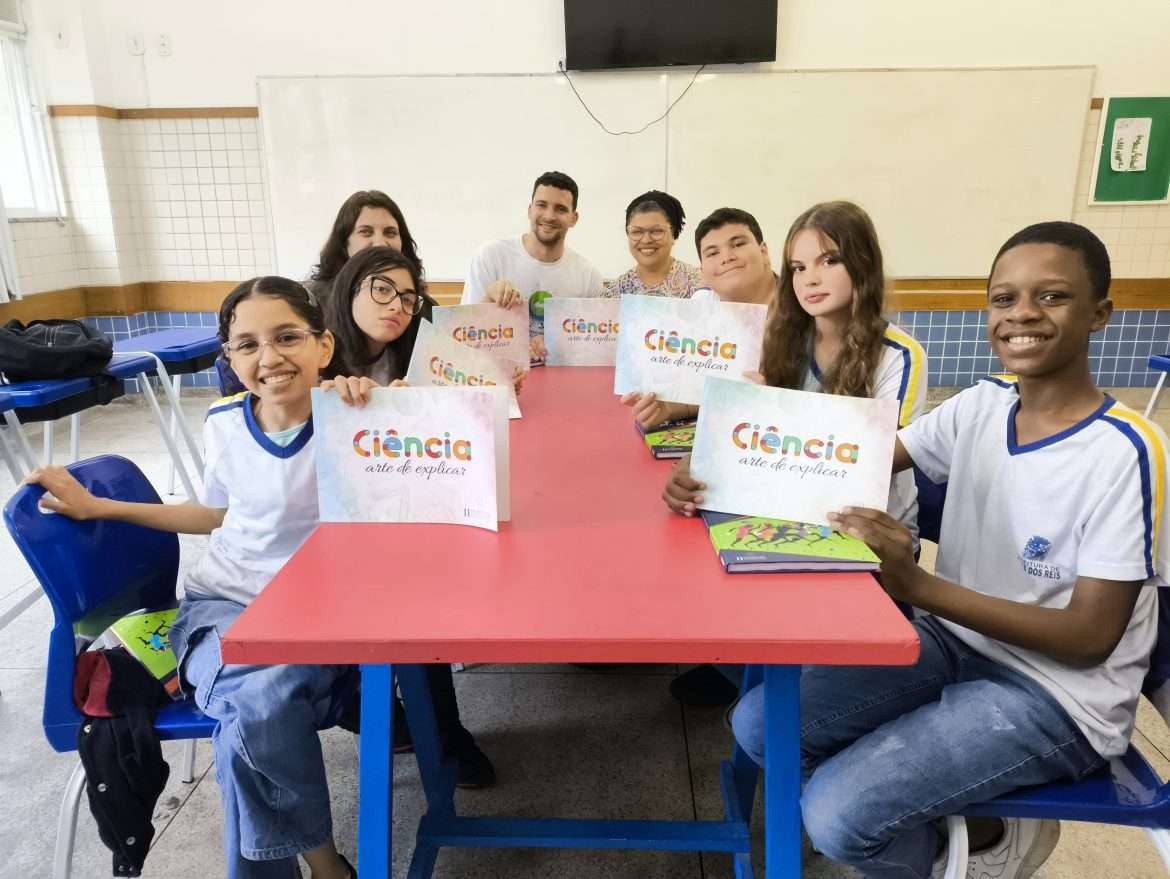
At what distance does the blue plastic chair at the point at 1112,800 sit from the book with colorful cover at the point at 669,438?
0.70 meters

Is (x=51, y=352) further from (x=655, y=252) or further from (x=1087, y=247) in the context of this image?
(x=1087, y=247)

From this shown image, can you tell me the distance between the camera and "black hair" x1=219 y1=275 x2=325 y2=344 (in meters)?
1.46

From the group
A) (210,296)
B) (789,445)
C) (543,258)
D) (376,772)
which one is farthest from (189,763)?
(210,296)

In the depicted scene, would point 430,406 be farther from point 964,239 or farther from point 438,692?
point 964,239

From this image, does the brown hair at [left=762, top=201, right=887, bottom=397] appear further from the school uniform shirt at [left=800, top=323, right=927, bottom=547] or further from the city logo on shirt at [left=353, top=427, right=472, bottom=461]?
the city logo on shirt at [left=353, top=427, right=472, bottom=461]

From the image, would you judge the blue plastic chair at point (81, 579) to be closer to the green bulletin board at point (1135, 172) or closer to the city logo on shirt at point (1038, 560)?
the city logo on shirt at point (1038, 560)

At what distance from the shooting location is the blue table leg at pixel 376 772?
3.41ft

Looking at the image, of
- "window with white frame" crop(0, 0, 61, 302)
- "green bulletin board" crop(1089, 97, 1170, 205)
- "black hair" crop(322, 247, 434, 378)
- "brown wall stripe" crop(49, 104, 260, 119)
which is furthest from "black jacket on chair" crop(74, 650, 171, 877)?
Result: "green bulletin board" crop(1089, 97, 1170, 205)

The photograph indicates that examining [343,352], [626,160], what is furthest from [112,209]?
[343,352]

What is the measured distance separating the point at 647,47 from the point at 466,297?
240 cm

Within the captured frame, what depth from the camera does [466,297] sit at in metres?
3.05

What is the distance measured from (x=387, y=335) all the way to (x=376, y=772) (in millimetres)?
1061

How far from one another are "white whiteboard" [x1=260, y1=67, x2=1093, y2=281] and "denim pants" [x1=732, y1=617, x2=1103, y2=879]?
394 cm

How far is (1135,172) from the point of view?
185 inches
